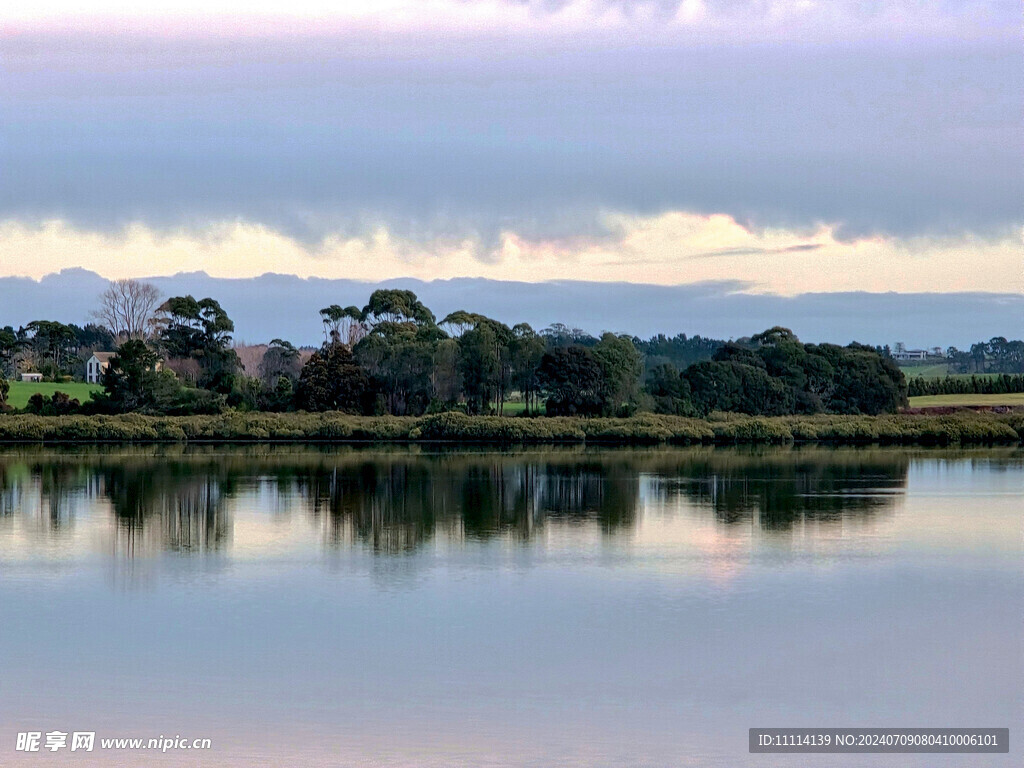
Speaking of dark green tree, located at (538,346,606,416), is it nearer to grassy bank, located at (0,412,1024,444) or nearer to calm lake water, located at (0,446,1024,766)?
grassy bank, located at (0,412,1024,444)

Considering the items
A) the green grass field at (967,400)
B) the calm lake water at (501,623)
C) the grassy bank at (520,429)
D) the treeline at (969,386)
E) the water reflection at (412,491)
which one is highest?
the treeline at (969,386)

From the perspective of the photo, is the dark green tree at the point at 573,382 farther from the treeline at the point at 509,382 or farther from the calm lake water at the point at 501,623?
the calm lake water at the point at 501,623

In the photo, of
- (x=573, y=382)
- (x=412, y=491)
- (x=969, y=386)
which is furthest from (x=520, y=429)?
(x=969, y=386)

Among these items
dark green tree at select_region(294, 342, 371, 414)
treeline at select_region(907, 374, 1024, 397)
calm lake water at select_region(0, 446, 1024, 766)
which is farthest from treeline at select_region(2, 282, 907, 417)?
calm lake water at select_region(0, 446, 1024, 766)

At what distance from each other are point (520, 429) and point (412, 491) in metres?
25.1

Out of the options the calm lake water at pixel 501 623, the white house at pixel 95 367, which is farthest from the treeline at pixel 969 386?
the calm lake water at pixel 501 623

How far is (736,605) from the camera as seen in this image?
1509 cm

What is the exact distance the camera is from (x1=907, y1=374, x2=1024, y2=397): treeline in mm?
76000

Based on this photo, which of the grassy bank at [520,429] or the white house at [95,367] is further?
the white house at [95,367]

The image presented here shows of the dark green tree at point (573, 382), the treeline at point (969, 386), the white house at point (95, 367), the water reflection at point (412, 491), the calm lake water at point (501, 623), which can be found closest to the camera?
the calm lake water at point (501, 623)

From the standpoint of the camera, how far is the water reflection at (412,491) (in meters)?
22.3

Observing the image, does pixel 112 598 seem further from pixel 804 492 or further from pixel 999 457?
pixel 999 457

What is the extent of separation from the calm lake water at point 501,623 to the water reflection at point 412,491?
0.18m

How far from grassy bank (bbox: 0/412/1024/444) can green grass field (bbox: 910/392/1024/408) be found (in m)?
12.8
